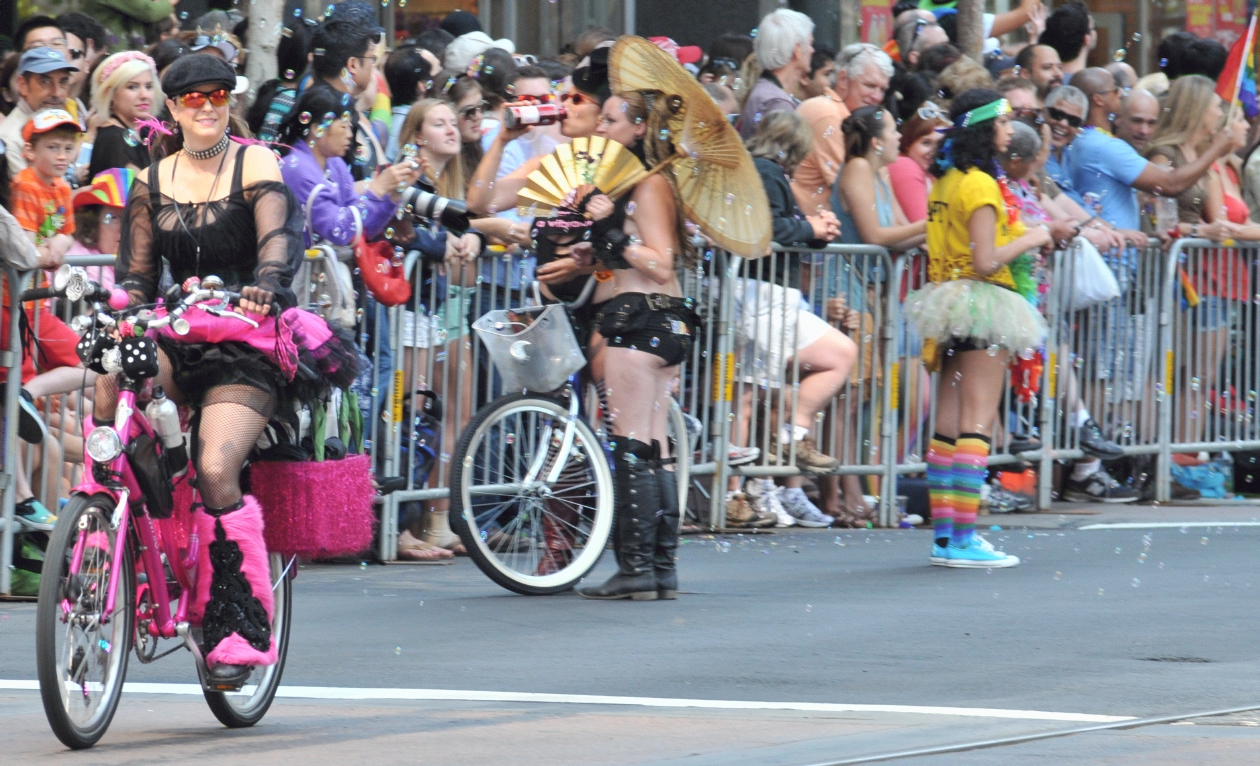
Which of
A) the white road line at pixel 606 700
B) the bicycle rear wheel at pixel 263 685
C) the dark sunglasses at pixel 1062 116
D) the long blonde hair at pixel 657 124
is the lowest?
the white road line at pixel 606 700

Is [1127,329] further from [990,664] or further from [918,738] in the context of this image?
[918,738]

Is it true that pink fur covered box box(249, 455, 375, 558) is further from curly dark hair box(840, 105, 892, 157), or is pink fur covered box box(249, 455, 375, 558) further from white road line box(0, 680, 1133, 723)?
curly dark hair box(840, 105, 892, 157)

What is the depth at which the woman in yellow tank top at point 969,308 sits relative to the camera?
9.82 meters

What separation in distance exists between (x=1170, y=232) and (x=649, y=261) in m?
5.91

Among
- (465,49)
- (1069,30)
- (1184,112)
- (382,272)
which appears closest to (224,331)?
(382,272)

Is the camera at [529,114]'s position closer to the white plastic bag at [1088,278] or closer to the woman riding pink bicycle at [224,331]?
the white plastic bag at [1088,278]

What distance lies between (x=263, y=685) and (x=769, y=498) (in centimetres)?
595

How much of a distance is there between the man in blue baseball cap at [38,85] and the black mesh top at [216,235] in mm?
3895

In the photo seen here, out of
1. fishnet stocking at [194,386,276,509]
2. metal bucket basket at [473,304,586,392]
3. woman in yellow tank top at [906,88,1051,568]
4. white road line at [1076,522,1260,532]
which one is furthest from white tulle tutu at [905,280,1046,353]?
fishnet stocking at [194,386,276,509]

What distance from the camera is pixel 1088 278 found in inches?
515

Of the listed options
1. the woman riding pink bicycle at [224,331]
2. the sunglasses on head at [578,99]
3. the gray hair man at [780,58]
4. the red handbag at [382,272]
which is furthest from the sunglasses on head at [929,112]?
the woman riding pink bicycle at [224,331]

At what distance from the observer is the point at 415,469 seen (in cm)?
1046

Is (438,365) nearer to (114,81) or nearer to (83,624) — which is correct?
(114,81)

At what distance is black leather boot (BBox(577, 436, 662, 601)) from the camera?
29.2 ft
